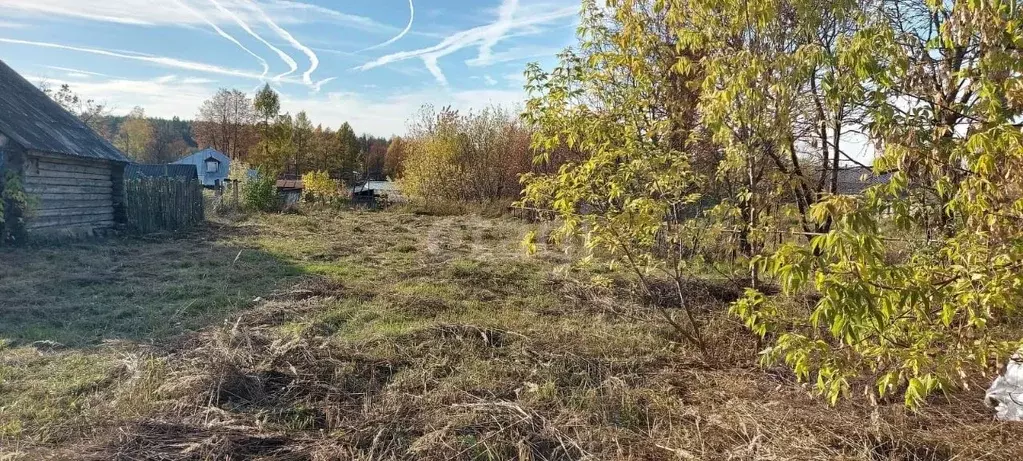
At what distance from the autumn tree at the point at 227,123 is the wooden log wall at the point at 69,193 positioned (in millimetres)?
35151

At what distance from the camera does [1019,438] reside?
10.4ft

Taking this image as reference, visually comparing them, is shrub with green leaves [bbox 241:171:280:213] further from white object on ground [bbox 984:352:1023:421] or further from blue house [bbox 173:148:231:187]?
blue house [bbox 173:148:231:187]

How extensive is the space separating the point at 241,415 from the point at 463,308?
3088 mm

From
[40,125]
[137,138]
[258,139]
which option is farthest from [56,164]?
[137,138]

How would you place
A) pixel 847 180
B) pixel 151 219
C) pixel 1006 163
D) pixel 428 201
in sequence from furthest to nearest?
pixel 428 201 < pixel 151 219 < pixel 847 180 < pixel 1006 163

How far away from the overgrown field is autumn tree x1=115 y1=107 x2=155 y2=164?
185ft

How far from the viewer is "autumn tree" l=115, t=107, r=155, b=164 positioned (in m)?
55.1

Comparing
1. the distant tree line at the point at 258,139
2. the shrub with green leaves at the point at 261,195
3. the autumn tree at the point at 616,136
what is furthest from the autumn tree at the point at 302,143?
the autumn tree at the point at 616,136

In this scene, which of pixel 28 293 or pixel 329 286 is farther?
pixel 329 286

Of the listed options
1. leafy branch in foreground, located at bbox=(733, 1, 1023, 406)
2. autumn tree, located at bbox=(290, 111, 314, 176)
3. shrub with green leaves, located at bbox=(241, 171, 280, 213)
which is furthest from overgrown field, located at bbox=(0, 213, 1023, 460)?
autumn tree, located at bbox=(290, 111, 314, 176)

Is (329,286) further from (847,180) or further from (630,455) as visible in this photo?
(847,180)

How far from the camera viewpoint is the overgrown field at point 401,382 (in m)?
3.21

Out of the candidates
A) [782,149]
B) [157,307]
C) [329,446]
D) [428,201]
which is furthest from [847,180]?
[428,201]

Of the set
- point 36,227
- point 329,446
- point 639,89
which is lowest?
point 329,446
